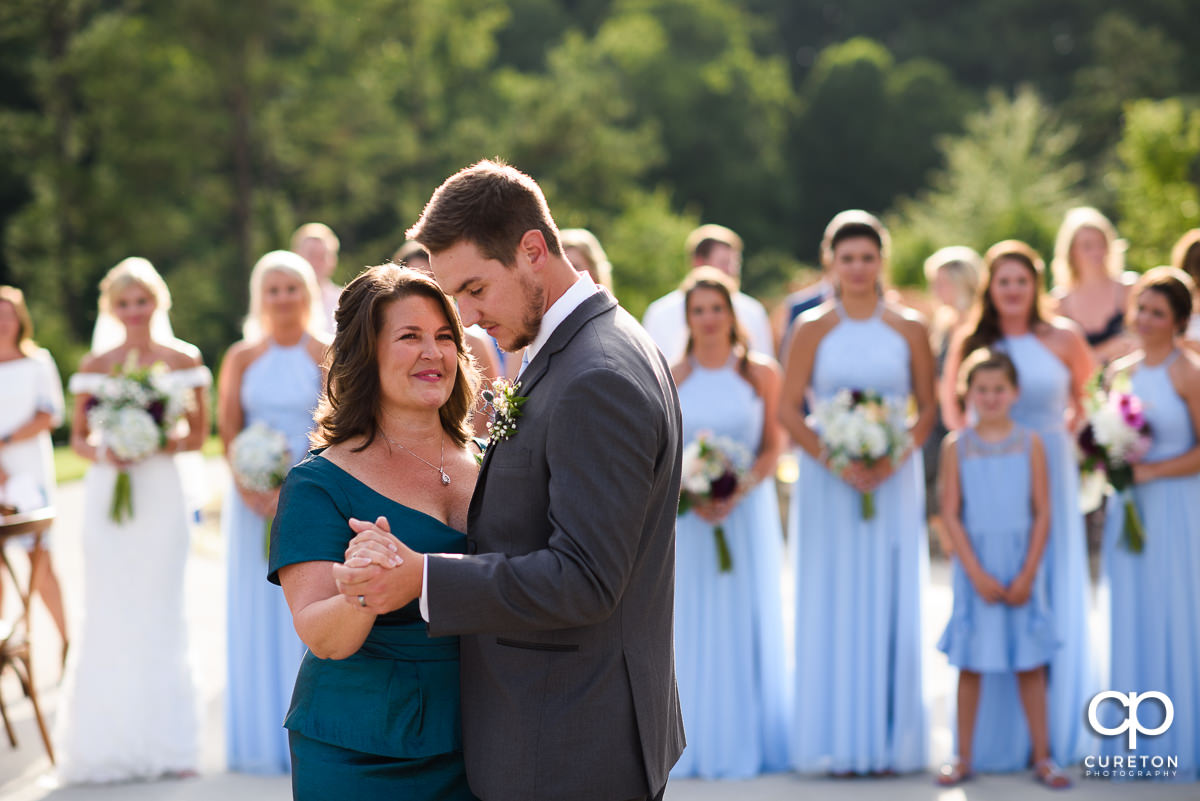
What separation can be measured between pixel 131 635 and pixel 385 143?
2701cm

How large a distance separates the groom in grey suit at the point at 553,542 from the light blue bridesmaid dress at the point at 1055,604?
3.73 metres

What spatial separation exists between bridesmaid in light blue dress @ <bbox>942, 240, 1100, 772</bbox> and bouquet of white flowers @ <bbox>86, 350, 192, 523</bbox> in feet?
13.5

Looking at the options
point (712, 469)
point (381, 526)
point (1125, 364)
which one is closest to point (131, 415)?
point (712, 469)

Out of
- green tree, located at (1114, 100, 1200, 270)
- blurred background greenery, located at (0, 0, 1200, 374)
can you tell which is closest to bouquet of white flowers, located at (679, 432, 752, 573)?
green tree, located at (1114, 100, 1200, 270)

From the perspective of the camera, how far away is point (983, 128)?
34.2 meters

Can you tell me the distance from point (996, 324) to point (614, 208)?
100 feet

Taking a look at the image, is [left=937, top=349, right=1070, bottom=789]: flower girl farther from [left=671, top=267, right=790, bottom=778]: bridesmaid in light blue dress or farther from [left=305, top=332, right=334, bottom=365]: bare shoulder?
[left=305, top=332, right=334, bottom=365]: bare shoulder

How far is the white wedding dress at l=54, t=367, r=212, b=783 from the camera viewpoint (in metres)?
6.37

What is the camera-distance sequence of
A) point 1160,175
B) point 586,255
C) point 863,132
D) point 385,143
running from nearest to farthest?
point 586,255 < point 1160,175 < point 385,143 < point 863,132

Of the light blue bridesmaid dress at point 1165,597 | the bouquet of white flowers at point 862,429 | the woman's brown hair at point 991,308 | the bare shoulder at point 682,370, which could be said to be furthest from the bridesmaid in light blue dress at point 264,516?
the light blue bridesmaid dress at point 1165,597

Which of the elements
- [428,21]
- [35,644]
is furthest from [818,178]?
[35,644]

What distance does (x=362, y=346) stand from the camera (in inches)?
134

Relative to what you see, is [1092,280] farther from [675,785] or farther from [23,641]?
[23,641]

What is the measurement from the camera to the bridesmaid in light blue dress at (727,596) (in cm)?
647
